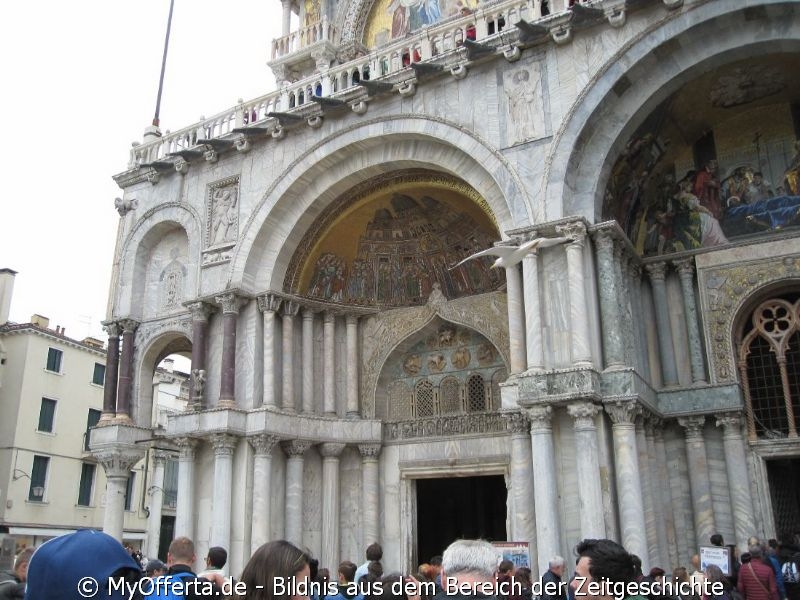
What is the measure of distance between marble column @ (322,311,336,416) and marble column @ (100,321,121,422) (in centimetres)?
521

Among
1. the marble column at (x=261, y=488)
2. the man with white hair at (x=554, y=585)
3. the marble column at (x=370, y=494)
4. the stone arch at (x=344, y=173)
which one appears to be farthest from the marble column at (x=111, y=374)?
the man with white hair at (x=554, y=585)

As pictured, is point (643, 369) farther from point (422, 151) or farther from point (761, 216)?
point (422, 151)

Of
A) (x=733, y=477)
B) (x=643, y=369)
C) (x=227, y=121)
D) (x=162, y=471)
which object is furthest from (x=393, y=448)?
(x=162, y=471)

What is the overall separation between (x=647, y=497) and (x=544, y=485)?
2.00 m

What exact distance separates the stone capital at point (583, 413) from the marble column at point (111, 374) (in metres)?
11.3

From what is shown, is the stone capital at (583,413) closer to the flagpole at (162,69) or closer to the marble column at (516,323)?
the marble column at (516,323)

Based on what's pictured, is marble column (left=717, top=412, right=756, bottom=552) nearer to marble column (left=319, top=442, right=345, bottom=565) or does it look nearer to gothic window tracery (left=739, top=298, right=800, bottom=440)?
gothic window tracery (left=739, top=298, right=800, bottom=440)

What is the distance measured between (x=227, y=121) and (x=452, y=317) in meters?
7.22

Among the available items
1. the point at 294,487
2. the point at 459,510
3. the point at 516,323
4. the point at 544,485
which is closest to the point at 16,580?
the point at 544,485

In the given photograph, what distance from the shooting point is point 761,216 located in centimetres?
1498

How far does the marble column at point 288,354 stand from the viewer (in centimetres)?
1670

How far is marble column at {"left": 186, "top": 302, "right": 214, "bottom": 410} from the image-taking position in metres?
16.7

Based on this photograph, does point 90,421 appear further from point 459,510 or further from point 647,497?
point 647,497

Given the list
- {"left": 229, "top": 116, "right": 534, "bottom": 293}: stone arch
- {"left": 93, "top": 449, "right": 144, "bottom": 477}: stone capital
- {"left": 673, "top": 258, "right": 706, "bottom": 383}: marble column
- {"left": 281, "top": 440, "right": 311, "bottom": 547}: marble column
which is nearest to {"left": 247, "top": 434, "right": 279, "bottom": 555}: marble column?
{"left": 281, "top": 440, "right": 311, "bottom": 547}: marble column
